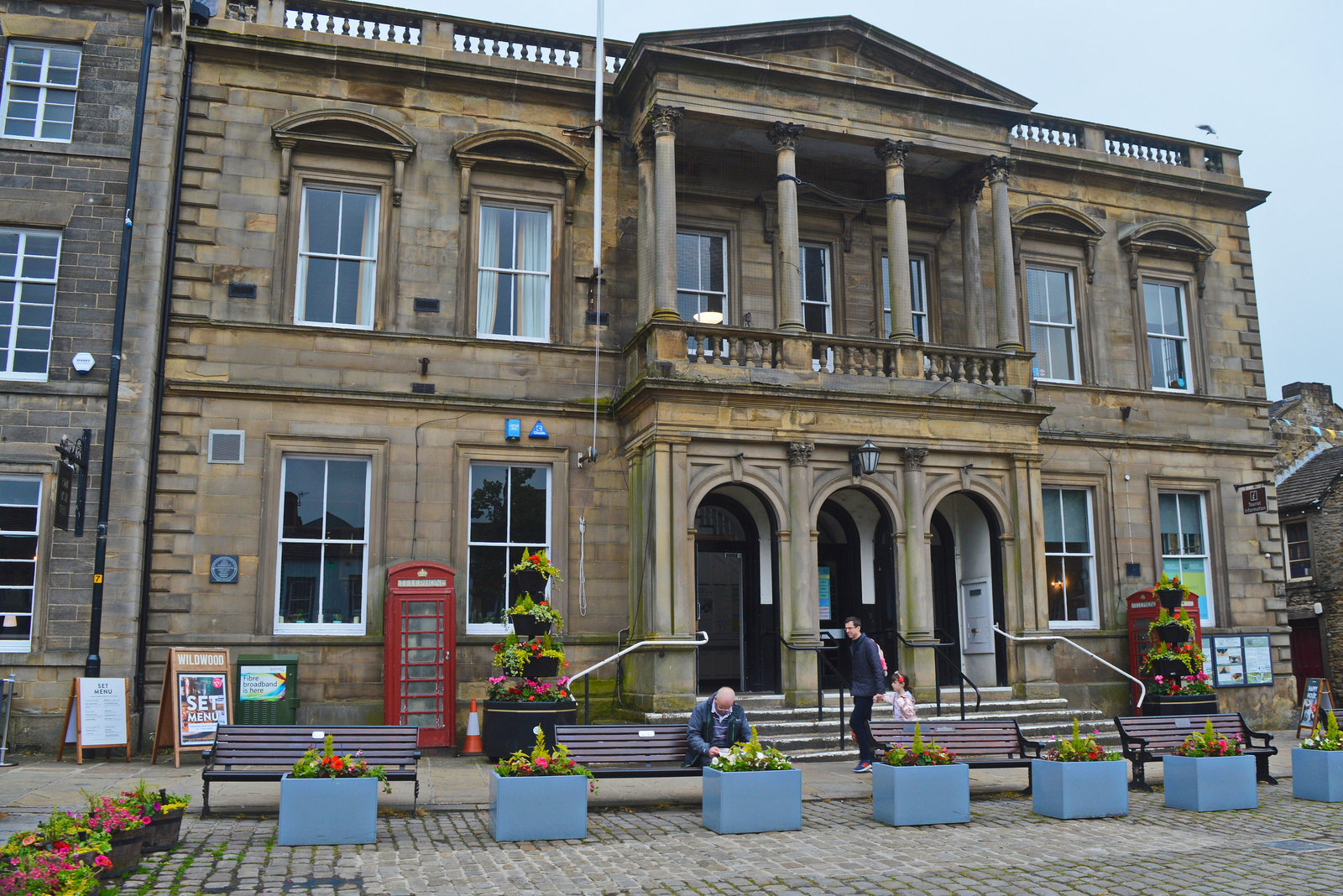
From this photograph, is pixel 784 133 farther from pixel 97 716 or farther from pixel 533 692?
pixel 97 716

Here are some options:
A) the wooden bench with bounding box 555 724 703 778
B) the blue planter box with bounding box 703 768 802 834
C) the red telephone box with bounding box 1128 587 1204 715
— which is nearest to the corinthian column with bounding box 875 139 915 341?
the red telephone box with bounding box 1128 587 1204 715

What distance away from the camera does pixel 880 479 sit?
1691cm

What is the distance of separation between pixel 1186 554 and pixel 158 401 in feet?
59.8

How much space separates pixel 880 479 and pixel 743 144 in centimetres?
621

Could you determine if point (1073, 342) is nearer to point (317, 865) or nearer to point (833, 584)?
point (833, 584)

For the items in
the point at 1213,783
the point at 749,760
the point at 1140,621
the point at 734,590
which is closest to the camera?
the point at 749,760

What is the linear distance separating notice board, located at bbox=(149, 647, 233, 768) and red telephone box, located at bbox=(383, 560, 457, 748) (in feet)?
7.13

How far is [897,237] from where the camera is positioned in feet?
57.6

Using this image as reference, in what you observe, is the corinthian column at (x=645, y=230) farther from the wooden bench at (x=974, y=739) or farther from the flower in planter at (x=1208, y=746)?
the flower in planter at (x=1208, y=746)

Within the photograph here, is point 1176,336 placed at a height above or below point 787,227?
below

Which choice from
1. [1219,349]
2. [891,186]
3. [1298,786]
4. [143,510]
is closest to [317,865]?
[143,510]

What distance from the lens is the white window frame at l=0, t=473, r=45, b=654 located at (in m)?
14.7

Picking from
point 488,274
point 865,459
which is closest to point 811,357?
point 865,459

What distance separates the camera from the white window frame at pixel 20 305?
15.4 meters
